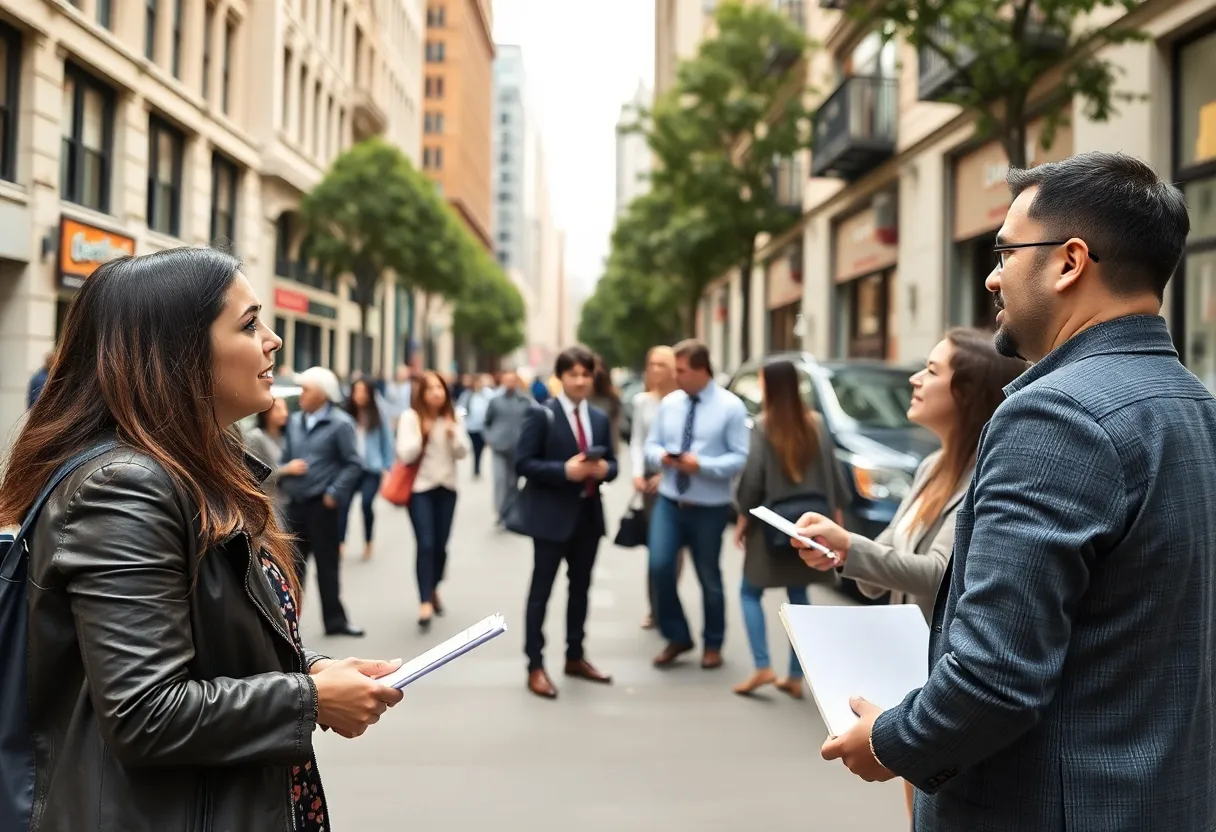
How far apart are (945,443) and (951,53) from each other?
28.7ft

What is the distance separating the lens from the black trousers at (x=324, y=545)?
7.61 meters

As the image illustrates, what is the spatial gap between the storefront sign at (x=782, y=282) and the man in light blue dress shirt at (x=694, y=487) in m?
23.4

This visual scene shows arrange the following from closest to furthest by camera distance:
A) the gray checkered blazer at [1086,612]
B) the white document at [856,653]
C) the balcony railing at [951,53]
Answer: the gray checkered blazer at [1086,612] → the white document at [856,653] → the balcony railing at [951,53]

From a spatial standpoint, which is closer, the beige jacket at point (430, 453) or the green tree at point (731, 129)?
the beige jacket at point (430, 453)

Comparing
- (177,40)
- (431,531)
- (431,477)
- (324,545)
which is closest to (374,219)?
(177,40)

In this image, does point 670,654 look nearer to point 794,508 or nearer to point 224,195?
point 794,508

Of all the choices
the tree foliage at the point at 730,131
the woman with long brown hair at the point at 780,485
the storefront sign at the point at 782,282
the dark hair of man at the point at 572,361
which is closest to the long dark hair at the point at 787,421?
the woman with long brown hair at the point at 780,485

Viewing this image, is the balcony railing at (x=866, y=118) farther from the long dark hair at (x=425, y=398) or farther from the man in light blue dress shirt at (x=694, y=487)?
the man in light blue dress shirt at (x=694, y=487)

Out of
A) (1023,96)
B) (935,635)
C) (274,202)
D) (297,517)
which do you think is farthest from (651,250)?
(935,635)

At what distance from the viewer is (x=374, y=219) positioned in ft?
115

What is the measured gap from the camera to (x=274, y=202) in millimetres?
32656

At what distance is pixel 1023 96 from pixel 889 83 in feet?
35.1

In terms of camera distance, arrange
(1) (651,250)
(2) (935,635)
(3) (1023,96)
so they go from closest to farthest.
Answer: (2) (935,635), (3) (1023,96), (1) (651,250)

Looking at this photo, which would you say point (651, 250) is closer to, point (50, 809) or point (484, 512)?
point (484, 512)
